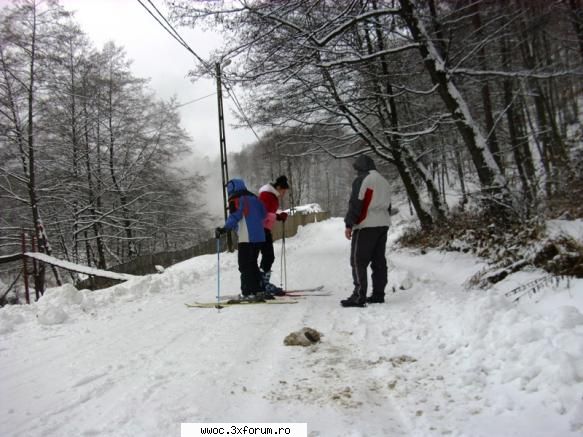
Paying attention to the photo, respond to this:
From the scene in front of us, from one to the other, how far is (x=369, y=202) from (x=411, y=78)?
316 inches

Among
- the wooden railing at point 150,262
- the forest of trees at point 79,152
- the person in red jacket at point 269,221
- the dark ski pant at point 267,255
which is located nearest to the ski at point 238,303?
the person in red jacket at point 269,221

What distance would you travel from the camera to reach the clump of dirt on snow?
399 centimetres

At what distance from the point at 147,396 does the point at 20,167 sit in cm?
1786

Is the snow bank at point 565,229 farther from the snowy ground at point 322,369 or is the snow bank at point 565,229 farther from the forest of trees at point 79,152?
the forest of trees at point 79,152

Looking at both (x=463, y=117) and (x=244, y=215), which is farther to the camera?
(x=463, y=117)

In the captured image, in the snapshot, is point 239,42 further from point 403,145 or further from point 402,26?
point 403,145

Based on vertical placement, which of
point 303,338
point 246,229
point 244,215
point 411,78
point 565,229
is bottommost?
point 303,338

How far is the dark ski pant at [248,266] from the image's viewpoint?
644 cm

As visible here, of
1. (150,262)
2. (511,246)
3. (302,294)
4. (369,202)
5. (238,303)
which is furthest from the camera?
(150,262)

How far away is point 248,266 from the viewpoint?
21.2 feet

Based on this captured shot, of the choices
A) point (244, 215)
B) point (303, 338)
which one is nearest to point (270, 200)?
point (244, 215)

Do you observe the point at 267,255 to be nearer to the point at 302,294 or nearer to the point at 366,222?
the point at 302,294

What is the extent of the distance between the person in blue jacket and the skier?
5.26ft

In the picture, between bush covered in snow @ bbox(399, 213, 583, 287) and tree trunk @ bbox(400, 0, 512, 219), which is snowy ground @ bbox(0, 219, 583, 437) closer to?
bush covered in snow @ bbox(399, 213, 583, 287)
